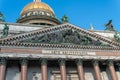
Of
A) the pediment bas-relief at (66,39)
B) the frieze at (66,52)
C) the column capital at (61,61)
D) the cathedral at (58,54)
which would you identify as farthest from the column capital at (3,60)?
the column capital at (61,61)

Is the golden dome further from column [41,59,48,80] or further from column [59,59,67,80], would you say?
column [41,59,48,80]

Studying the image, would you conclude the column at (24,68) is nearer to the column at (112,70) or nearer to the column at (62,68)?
the column at (62,68)

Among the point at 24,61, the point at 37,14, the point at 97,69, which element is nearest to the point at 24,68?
the point at 24,61

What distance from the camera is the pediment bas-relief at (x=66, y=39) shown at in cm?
1994

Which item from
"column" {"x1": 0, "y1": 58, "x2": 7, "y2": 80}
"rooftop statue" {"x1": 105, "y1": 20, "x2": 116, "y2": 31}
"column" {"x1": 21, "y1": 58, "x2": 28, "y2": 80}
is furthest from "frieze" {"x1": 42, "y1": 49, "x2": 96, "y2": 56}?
"rooftop statue" {"x1": 105, "y1": 20, "x2": 116, "y2": 31}

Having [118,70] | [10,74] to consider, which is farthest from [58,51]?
[118,70]

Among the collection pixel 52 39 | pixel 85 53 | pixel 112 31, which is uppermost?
pixel 112 31

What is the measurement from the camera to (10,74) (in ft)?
63.3

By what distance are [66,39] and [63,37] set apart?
14.3 inches

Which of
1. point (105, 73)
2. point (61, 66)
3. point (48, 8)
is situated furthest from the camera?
point (48, 8)

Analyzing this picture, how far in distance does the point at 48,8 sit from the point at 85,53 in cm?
2057

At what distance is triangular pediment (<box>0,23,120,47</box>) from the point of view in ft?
64.0

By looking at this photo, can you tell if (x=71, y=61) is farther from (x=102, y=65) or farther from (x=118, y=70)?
(x=118, y=70)

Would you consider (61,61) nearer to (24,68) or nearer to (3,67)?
(24,68)
